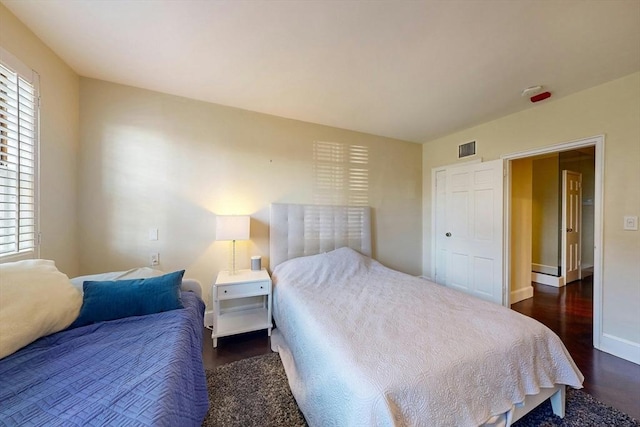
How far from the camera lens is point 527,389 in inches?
47.9

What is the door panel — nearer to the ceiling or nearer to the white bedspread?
the ceiling

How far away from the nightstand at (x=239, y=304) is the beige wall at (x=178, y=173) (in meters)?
0.36

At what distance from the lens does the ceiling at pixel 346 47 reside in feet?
4.57

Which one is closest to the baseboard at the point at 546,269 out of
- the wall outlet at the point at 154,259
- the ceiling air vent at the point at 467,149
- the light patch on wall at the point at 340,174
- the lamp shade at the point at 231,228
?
the ceiling air vent at the point at 467,149

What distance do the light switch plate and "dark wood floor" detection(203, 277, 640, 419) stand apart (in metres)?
1.16

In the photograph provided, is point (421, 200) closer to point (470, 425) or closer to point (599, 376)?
point (599, 376)

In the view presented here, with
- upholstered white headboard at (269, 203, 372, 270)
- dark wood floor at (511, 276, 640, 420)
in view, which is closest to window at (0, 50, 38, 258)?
upholstered white headboard at (269, 203, 372, 270)

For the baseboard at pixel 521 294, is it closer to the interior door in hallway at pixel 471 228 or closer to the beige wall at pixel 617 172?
the interior door in hallway at pixel 471 228

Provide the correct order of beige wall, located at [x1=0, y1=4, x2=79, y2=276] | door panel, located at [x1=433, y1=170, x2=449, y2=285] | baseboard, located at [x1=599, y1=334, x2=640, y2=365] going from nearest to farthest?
beige wall, located at [x1=0, y1=4, x2=79, y2=276] < baseboard, located at [x1=599, y1=334, x2=640, y2=365] < door panel, located at [x1=433, y1=170, x2=449, y2=285]

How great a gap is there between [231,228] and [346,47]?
1.90 m

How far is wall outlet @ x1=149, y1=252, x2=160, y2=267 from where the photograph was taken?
2.33 m

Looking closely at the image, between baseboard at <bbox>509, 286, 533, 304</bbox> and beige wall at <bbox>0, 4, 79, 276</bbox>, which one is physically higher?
beige wall at <bbox>0, 4, 79, 276</bbox>

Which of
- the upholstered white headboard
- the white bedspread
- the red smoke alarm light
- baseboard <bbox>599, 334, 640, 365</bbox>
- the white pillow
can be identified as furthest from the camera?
the upholstered white headboard

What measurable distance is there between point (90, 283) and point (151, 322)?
544mm
